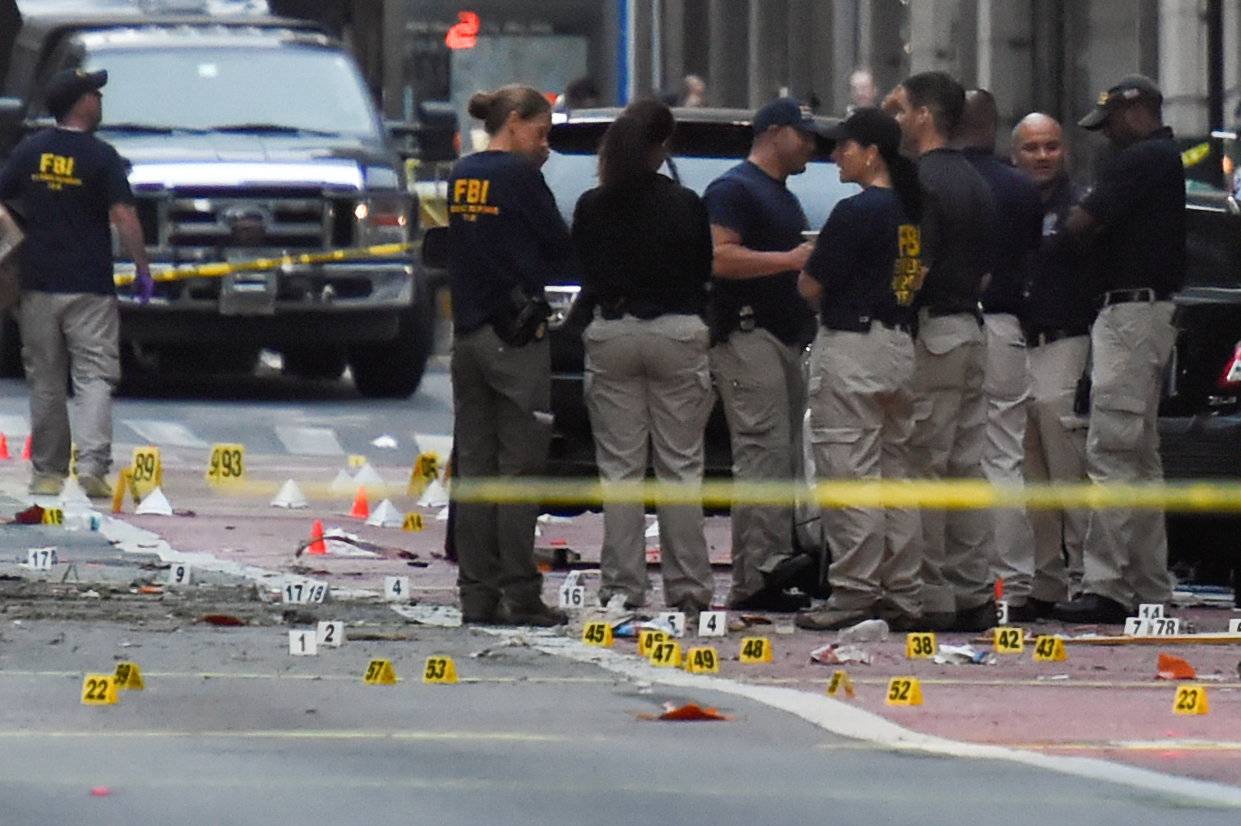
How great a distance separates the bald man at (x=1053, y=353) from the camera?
1337cm

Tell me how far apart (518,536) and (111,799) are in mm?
4346

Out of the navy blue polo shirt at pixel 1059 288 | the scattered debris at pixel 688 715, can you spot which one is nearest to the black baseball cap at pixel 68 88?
the navy blue polo shirt at pixel 1059 288

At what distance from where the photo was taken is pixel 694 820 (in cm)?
802

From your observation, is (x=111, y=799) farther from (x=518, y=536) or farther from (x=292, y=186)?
(x=292, y=186)

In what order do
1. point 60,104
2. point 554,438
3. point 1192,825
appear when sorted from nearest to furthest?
point 1192,825
point 554,438
point 60,104

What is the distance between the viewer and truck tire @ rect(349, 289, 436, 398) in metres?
23.8

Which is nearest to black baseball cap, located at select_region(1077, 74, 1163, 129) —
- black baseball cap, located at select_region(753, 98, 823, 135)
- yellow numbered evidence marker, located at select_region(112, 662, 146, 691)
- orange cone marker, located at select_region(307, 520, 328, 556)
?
black baseball cap, located at select_region(753, 98, 823, 135)

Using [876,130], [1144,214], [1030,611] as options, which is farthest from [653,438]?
[1144,214]

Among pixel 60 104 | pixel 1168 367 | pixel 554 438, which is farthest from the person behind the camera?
pixel 60 104

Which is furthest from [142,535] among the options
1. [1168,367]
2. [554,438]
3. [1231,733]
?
[1231,733]

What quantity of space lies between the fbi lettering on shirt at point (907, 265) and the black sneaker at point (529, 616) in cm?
153

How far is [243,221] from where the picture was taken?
75.3 feet

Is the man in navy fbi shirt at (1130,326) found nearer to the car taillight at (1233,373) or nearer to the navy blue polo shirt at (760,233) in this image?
the car taillight at (1233,373)

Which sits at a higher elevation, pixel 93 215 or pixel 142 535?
pixel 93 215
